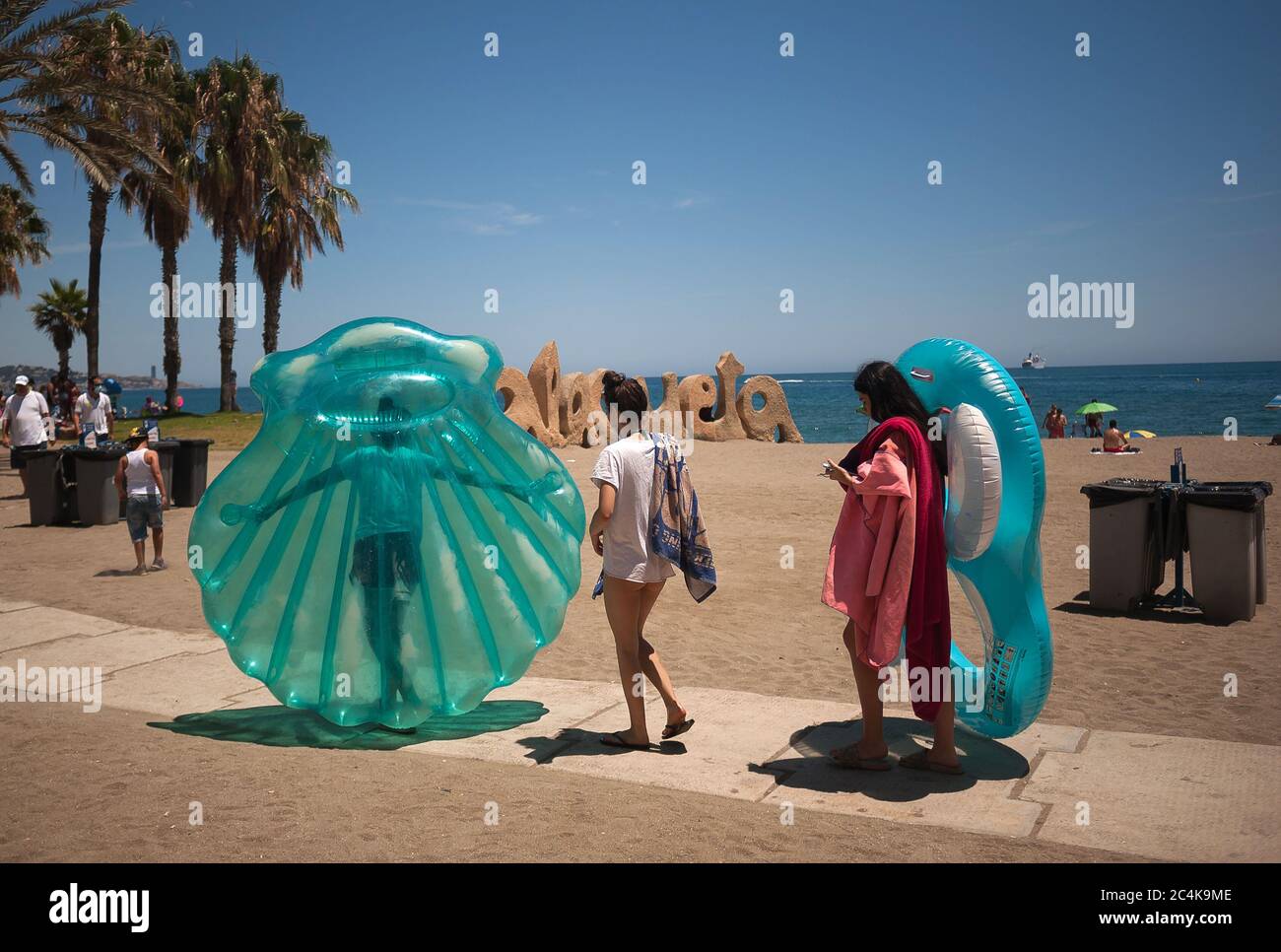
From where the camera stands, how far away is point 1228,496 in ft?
26.3

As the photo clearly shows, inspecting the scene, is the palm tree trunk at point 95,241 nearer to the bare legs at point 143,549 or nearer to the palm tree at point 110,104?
the palm tree at point 110,104

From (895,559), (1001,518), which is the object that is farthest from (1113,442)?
(895,559)

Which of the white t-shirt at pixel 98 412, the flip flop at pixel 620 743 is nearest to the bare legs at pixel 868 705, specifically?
the flip flop at pixel 620 743

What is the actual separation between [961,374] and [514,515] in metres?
2.53

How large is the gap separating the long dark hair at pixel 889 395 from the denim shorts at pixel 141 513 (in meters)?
8.49

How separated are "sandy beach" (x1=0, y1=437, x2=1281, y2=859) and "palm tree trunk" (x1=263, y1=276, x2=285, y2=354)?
2375 centimetres

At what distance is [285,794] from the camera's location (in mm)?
4516

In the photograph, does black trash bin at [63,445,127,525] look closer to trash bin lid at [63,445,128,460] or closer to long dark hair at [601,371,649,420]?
trash bin lid at [63,445,128,460]

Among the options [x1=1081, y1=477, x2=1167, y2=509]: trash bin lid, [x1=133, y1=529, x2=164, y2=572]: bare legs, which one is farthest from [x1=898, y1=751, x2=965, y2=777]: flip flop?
[x1=133, y1=529, x2=164, y2=572]: bare legs

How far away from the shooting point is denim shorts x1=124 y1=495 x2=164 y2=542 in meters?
10.4

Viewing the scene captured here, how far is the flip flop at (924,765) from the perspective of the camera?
475 cm

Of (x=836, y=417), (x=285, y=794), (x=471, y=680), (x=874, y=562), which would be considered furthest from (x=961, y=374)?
(x=836, y=417)
